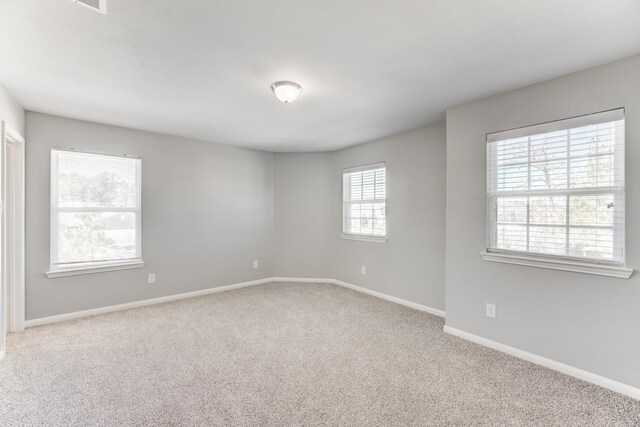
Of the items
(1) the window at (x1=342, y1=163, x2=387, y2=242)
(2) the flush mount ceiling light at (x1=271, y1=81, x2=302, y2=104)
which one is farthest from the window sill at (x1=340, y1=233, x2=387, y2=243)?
(2) the flush mount ceiling light at (x1=271, y1=81, x2=302, y2=104)

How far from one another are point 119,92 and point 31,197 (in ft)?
5.75

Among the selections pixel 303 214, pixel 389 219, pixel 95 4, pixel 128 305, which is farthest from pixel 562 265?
Result: pixel 128 305

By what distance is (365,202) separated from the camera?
4.77 metres

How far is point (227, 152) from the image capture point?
4891 mm

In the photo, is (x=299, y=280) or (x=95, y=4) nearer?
(x=95, y=4)

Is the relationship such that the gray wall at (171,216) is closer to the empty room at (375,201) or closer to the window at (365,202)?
the empty room at (375,201)

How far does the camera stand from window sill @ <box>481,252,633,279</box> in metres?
2.14

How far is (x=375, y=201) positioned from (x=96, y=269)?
3.86 metres

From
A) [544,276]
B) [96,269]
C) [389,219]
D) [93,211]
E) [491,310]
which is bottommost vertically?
[491,310]

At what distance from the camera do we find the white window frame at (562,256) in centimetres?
216

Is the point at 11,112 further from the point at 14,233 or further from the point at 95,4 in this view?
the point at 95,4

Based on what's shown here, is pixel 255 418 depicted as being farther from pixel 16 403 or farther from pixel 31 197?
pixel 31 197

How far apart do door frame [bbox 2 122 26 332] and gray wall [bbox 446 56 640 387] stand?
181 inches

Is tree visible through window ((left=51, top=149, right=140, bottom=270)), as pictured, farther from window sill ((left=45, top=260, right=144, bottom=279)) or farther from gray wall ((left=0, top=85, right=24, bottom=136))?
gray wall ((left=0, top=85, right=24, bottom=136))
